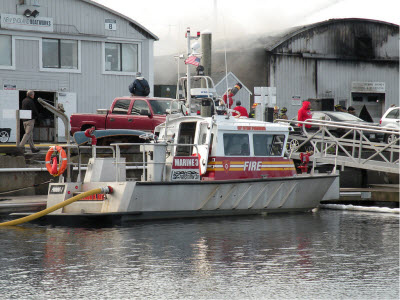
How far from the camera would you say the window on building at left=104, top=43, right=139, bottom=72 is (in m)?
30.7

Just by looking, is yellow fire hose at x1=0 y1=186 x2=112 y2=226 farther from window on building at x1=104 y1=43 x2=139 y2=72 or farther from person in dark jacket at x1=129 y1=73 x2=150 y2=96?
window on building at x1=104 y1=43 x2=139 y2=72

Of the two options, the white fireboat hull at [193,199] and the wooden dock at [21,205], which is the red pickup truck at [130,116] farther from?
the wooden dock at [21,205]

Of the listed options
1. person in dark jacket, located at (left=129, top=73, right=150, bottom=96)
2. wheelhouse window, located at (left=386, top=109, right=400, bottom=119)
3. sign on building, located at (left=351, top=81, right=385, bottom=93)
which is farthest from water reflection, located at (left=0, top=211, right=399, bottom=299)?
sign on building, located at (left=351, top=81, right=385, bottom=93)

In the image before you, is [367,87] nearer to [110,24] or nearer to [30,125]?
[110,24]

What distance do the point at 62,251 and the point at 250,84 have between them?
26118 millimetres

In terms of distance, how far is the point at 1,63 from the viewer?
93.4ft

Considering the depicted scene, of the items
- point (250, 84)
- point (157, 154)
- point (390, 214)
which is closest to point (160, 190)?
point (157, 154)

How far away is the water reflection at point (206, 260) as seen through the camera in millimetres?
10312

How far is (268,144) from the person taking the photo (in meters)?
18.6

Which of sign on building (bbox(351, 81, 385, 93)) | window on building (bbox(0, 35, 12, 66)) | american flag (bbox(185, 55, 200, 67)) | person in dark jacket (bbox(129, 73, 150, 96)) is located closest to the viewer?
american flag (bbox(185, 55, 200, 67))

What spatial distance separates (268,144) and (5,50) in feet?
46.8

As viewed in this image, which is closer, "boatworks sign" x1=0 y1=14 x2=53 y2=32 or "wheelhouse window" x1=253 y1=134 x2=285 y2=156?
"wheelhouse window" x1=253 y1=134 x2=285 y2=156

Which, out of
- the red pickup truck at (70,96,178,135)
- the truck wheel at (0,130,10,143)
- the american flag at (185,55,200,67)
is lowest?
the truck wheel at (0,130,10,143)

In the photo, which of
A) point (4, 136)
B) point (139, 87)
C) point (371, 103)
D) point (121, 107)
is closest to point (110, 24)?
point (4, 136)
